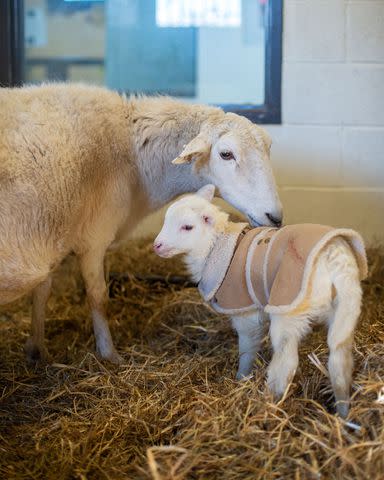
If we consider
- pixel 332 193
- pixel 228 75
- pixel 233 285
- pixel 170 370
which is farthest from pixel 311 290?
pixel 228 75

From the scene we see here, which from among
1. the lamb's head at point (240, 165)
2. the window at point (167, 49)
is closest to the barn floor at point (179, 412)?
the lamb's head at point (240, 165)

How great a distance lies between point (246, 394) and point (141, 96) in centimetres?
195

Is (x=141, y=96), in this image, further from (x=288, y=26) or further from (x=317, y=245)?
(x=317, y=245)

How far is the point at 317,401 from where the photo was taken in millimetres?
2707

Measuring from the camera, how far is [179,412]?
2.76 metres

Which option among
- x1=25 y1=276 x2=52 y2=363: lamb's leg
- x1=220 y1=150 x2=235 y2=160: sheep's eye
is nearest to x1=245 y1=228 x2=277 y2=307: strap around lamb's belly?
x1=220 y1=150 x2=235 y2=160: sheep's eye

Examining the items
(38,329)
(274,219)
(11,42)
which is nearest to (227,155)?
(274,219)

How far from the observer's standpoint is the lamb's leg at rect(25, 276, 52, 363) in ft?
11.9

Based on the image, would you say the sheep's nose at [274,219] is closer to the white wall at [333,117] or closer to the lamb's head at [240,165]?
the lamb's head at [240,165]

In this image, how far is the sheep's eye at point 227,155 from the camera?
328cm

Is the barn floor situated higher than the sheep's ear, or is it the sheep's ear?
the sheep's ear

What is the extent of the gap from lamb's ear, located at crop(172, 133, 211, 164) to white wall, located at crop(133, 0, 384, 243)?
158cm

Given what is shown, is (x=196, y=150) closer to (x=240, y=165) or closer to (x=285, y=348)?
(x=240, y=165)

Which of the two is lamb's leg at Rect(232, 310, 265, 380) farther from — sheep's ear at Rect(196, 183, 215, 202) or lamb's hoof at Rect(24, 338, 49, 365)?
lamb's hoof at Rect(24, 338, 49, 365)
